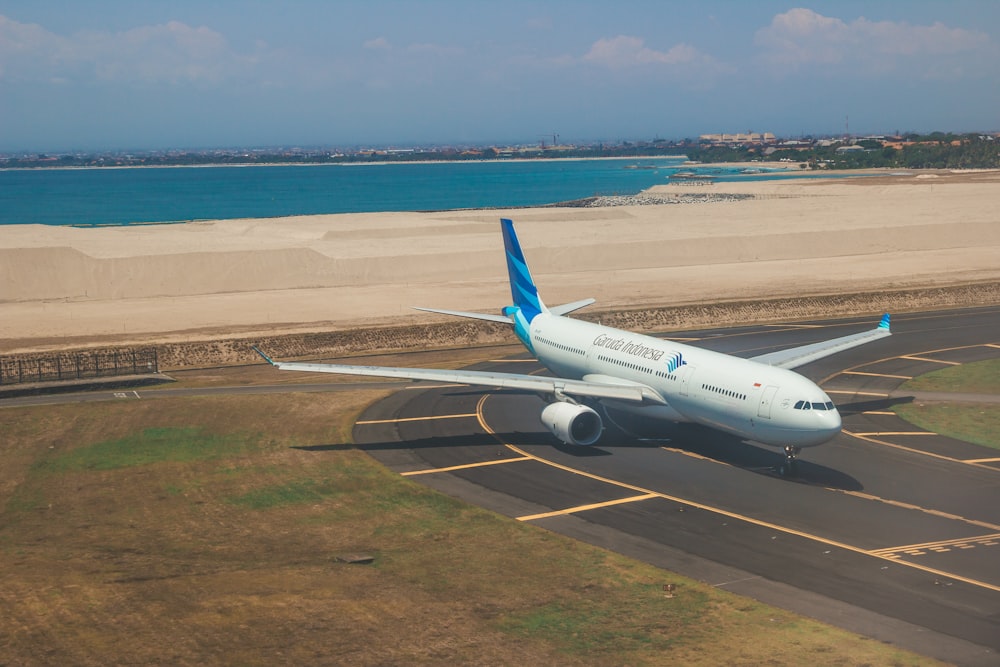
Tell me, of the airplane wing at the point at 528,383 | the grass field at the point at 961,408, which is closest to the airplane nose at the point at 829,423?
the airplane wing at the point at 528,383

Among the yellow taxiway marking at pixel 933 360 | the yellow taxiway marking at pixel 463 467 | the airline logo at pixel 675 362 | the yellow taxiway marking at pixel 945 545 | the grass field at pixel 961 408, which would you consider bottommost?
the yellow taxiway marking at pixel 463 467

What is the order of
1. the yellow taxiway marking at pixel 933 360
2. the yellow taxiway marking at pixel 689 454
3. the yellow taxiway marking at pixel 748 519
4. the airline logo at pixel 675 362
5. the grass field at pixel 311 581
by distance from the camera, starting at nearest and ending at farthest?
the grass field at pixel 311 581 < the yellow taxiway marking at pixel 748 519 < the yellow taxiway marking at pixel 689 454 < the airline logo at pixel 675 362 < the yellow taxiway marking at pixel 933 360

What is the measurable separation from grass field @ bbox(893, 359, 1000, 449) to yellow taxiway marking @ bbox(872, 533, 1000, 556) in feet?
50.9

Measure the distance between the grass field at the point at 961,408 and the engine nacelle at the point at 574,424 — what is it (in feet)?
62.7

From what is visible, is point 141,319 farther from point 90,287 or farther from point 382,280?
point 382,280

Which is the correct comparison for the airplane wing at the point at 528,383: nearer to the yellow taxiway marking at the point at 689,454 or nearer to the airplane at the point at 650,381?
the airplane at the point at 650,381

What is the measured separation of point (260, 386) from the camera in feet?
238

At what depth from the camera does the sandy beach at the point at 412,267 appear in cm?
9831

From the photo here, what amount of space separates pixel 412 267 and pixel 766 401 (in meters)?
79.0

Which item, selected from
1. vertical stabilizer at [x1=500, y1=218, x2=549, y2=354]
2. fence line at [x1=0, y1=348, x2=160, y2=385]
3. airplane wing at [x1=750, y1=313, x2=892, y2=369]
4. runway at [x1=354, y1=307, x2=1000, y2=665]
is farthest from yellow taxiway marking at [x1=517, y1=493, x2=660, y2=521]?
fence line at [x1=0, y1=348, x2=160, y2=385]

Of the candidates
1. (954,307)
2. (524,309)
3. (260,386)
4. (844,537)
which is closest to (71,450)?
(260,386)

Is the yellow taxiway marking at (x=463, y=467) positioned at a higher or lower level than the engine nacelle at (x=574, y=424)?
lower

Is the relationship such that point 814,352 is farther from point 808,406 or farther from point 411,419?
point 411,419

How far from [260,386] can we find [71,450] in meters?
17.1
